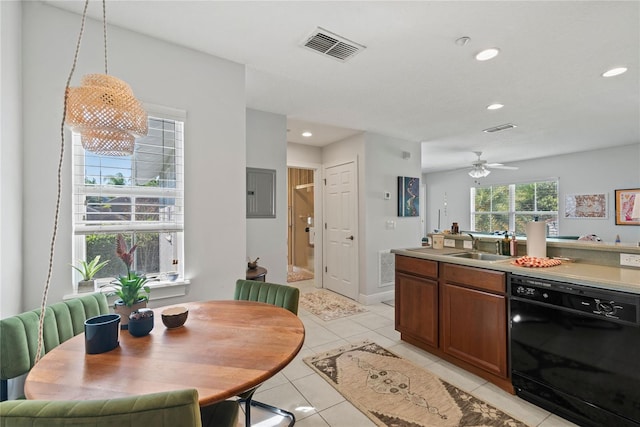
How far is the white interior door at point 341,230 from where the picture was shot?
4554 mm

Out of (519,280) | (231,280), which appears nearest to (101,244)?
(231,280)

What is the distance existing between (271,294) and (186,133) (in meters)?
1.42

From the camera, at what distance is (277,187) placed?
350cm

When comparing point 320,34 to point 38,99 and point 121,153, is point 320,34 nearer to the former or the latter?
point 121,153

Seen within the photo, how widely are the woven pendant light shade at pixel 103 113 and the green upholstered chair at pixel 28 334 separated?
2.89 ft

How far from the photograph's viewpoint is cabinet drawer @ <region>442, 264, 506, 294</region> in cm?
214

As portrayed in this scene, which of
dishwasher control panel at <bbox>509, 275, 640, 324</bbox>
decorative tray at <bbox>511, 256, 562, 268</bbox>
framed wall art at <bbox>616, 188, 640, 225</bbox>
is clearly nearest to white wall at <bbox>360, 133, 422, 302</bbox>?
decorative tray at <bbox>511, 256, 562, 268</bbox>

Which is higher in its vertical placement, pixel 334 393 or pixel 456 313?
pixel 456 313

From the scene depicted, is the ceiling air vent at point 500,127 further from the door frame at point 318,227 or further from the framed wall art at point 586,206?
the framed wall art at point 586,206

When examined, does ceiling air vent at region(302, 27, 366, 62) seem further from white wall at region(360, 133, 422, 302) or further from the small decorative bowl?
white wall at region(360, 133, 422, 302)

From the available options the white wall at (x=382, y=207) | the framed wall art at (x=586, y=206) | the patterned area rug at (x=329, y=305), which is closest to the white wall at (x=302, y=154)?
the white wall at (x=382, y=207)

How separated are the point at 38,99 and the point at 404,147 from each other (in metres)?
4.49

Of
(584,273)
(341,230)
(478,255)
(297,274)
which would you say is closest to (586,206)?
(478,255)

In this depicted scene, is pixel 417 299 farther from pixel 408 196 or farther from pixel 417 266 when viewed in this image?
pixel 408 196
